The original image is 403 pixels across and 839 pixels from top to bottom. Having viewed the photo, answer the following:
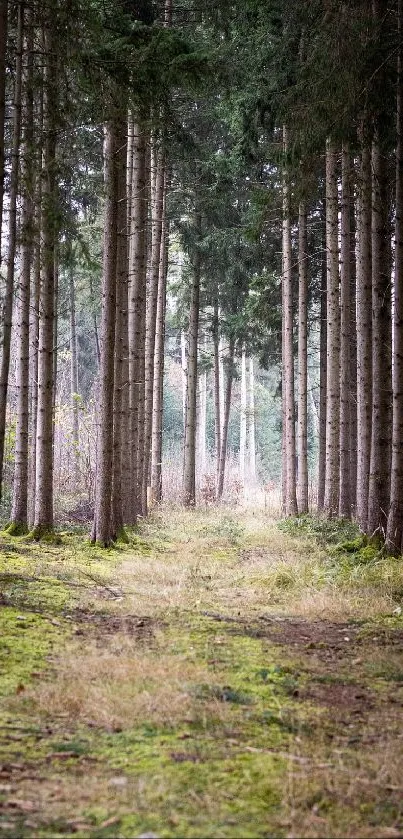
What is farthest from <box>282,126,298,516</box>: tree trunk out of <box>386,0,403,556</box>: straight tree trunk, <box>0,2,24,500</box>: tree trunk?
<box>0,2,24,500</box>: tree trunk

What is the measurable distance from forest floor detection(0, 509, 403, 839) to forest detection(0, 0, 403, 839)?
0.07 ft

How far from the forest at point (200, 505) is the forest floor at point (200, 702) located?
20 millimetres

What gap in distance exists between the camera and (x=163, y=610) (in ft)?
25.1

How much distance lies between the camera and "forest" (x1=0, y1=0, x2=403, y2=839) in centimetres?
361

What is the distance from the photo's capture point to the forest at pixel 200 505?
3611mm

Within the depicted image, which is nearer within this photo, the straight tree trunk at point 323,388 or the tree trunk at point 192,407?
the straight tree trunk at point 323,388

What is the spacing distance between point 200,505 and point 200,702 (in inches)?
815

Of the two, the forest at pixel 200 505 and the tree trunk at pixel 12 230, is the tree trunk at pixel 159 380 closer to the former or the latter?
the forest at pixel 200 505

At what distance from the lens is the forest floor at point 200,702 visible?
3184mm

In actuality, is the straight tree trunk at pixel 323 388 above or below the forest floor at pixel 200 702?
above

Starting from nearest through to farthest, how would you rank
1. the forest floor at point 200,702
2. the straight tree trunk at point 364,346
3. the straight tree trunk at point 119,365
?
Result: the forest floor at point 200,702 → the straight tree trunk at point 119,365 → the straight tree trunk at point 364,346

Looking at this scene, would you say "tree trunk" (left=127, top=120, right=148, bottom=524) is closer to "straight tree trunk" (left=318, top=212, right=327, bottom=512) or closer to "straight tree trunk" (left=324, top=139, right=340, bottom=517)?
"straight tree trunk" (left=324, top=139, right=340, bottom=517)

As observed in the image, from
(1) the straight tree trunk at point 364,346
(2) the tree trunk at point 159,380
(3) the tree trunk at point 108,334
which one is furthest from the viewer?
(2) the tree trunk at point 159,380

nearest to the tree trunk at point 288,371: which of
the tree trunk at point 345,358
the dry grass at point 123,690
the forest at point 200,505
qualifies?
the forest at point 200,505
